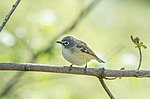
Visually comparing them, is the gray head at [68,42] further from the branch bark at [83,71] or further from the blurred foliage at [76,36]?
the branch bark at [83,71]

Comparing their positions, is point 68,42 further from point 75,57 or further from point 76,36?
point 76,36

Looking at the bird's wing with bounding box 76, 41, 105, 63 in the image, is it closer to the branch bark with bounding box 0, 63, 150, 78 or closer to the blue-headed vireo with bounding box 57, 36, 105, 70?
the blue-headed vireo with bounding box 57, 36, 105, 70

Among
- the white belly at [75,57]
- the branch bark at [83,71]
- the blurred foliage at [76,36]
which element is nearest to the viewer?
the branch bark at [83,71]

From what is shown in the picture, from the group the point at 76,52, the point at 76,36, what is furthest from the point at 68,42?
the point at 76,36

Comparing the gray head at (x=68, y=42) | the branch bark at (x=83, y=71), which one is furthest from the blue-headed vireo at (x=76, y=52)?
the branch bark at (x=83, y=71)

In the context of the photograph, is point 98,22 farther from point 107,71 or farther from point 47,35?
point 107,71

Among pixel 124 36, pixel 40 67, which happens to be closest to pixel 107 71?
pixel 40 67
